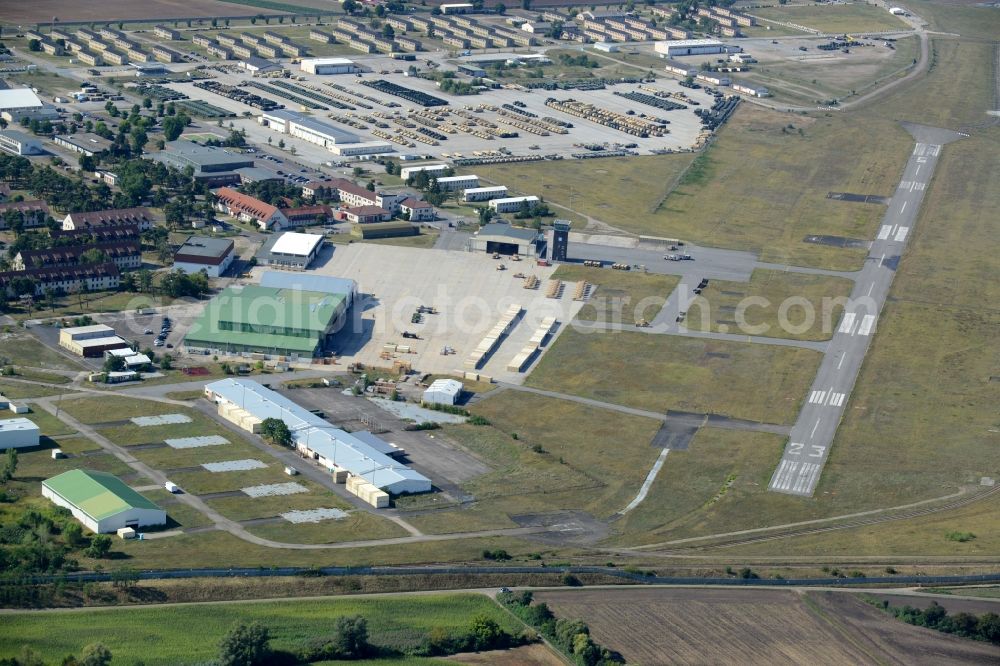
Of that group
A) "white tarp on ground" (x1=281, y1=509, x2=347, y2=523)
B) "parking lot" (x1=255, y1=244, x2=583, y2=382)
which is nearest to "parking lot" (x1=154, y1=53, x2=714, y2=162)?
"parking lot" (x1=255, y1=244, x2=583, y2=382)

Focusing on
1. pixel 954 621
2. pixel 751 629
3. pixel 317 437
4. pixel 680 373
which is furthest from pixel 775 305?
pixel 751 629

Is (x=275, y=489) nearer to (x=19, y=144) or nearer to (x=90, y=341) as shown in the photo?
(x=90, y=341)

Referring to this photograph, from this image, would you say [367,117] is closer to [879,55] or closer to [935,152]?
[935,152]

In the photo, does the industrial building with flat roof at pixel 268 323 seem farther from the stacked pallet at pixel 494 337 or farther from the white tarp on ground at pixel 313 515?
the white tarp on ground at pixel 313 515

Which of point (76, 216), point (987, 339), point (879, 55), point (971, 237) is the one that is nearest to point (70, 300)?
point (76, 216)

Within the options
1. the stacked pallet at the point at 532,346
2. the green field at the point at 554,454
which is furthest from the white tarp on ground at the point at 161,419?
the stacked pallet at the point at 532,346

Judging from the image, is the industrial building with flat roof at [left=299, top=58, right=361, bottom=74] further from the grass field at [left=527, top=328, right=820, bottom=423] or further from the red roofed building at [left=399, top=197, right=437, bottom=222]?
the grass field at [left=527, top=328, right=820, bottom=423]
